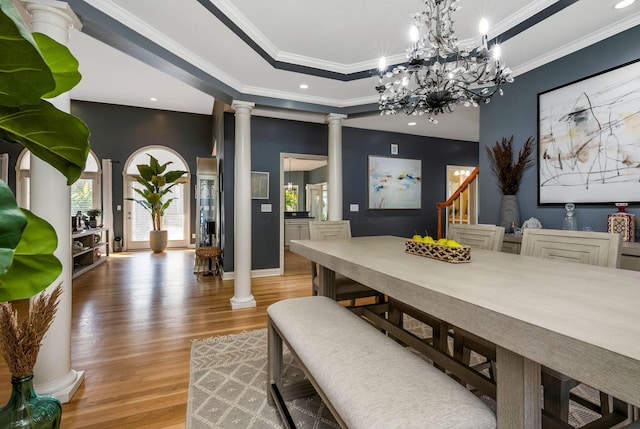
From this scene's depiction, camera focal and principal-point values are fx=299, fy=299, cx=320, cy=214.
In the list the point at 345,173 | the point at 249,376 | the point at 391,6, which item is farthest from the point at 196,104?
the point at 249,376

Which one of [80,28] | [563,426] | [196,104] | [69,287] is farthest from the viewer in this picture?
[196,104]

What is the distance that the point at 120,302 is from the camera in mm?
3602

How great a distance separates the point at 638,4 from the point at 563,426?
9.20 feet

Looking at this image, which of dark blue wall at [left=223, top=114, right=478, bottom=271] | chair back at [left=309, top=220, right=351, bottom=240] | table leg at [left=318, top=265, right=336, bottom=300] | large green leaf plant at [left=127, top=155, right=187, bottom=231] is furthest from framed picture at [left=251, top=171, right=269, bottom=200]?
table leg at [left=318, top=265, right=336, bottom=300]

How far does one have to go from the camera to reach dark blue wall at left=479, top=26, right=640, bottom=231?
2379 millimetres

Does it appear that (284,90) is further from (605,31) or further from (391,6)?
(605,31)

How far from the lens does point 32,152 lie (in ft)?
2.56

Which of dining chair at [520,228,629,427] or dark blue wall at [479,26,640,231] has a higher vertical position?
dark blue wall at [479,26,640,231]

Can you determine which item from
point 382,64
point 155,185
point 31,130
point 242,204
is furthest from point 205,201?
point 31,130

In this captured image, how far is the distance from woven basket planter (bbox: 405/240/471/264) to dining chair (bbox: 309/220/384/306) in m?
0.87

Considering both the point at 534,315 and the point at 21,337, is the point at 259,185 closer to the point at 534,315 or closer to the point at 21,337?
the point at 21,337

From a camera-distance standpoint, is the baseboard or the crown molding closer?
the crown molding

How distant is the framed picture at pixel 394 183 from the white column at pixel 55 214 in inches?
178

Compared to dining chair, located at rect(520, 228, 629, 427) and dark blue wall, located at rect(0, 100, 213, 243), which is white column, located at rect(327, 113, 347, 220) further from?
dark blue wall, located at rect(0, 100, 213, 243)
